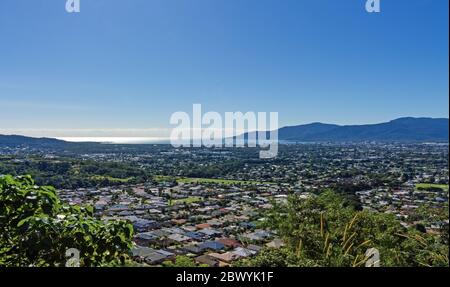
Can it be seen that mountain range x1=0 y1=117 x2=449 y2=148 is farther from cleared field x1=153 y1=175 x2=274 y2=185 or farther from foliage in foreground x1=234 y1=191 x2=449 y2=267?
foliage in foreground x1=234 y1=191 x2=449 y2=267

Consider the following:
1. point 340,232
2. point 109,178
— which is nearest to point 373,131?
point 109,178

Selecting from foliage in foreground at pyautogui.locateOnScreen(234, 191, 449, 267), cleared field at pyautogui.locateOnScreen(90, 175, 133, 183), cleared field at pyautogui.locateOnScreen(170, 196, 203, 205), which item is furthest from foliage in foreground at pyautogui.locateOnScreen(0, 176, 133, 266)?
cleared field at pyautogui.locateOnScreen(90, 175, 133, 183)

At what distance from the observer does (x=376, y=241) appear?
3309mm

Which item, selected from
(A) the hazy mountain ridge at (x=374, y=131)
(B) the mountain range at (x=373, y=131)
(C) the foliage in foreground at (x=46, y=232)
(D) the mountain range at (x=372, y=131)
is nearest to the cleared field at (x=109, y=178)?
(C) the foliage in foreground at (x=46, y=232)

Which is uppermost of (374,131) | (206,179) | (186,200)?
(374,131)

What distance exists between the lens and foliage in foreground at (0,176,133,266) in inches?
49.0

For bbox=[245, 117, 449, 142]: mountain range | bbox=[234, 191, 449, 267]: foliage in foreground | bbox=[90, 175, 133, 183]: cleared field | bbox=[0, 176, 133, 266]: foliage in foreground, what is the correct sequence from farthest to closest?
bbox=[245, 117, 449, 142]: mountain range < bbox=[90, 175, 133, 183]: cleared field < bbox=[234, 191, 449, 267]: foliage in foreground < bbox=[0, 176, 133, 266]: foliage in foreground

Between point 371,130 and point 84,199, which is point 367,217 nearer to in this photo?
point 84,199

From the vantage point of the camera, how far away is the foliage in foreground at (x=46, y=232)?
125cm

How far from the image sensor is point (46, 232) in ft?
4.06

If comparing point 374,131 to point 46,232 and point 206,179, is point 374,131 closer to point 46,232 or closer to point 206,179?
point 206,179

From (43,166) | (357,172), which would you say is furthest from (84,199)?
(357,172)

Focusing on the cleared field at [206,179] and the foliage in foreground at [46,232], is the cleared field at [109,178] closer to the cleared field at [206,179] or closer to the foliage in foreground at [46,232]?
the cleared field at [206,179]
